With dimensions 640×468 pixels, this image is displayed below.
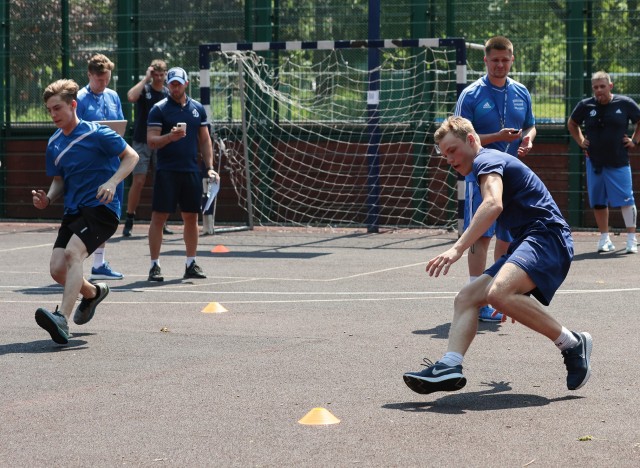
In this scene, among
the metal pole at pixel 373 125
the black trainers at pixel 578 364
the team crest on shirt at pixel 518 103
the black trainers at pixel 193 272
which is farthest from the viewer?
the metal pole at pixel 373 125

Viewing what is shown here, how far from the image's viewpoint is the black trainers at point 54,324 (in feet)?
27.1

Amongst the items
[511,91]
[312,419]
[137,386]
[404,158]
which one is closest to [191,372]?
[137,386]

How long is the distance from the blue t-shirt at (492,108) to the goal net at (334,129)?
24.9 feet

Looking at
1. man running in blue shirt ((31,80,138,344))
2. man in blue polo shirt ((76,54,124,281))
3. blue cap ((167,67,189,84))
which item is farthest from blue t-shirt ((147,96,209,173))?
man running in blue shirt ((31,80,138,344))

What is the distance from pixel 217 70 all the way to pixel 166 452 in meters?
13.9

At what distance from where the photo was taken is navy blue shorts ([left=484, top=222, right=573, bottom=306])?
671cm

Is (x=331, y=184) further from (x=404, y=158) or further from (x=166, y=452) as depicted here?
(x=166, y=452)

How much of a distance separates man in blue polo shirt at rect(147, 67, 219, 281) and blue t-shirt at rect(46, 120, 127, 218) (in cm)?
268

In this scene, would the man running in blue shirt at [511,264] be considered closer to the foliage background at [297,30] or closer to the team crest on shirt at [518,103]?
the team crest on shirt at [518,103]

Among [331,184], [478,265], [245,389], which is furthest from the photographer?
[331,184]

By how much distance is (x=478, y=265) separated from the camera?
9.14 m

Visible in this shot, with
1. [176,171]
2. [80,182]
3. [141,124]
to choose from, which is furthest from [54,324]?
[141,124]

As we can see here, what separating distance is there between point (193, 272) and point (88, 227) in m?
3.30

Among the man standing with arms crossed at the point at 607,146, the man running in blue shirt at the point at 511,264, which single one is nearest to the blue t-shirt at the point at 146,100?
the man standing with arms crossed at the point at 607,146
